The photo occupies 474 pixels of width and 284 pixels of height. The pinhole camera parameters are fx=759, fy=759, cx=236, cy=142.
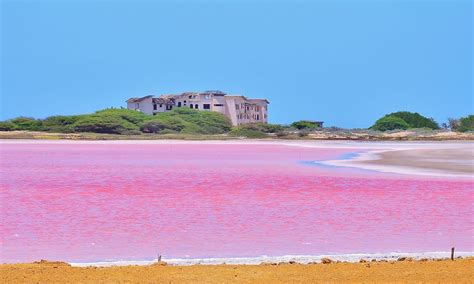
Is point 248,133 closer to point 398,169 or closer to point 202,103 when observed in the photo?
point 202,103

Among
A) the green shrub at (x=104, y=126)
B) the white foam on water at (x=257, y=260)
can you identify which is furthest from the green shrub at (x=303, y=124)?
the white foam on water at (x=257, y=260)

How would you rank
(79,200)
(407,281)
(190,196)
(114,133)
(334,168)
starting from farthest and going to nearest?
(114,133) < (334,168) < (190,196) < (79,200) < (407,281)

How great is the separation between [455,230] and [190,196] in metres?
7.46

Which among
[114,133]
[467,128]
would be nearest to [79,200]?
[114,133]

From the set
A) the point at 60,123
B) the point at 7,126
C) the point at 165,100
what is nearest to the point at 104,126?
the point at 60,123

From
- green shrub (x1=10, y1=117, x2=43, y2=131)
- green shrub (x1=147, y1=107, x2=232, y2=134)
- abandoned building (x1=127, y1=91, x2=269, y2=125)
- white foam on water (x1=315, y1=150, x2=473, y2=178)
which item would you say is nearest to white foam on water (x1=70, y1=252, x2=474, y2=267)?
white foam on water (x1=315, y1=150, x2=473, y2=178)

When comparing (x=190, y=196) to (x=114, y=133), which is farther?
(x=114, y=133)

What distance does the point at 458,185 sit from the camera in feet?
74.1

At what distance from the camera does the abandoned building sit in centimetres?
10506

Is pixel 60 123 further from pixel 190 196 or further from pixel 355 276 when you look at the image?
pixel 355 276

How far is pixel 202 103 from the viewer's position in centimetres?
10669

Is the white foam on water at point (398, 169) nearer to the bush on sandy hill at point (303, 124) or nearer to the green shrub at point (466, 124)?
the green shrub at point (466, 124)

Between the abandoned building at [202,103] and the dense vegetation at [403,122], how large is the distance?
19.1m

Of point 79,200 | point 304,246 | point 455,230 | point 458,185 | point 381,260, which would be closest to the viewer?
point 381,260
